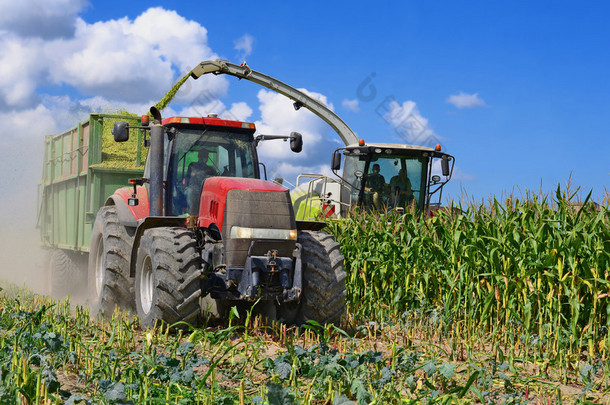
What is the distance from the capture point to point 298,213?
12.5 meters

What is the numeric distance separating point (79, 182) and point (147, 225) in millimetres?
4088

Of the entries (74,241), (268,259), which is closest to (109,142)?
(74,241)

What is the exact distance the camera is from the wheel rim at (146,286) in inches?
249

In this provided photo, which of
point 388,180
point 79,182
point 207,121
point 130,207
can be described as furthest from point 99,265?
point 388,180

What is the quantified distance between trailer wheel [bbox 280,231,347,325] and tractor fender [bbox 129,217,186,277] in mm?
1274

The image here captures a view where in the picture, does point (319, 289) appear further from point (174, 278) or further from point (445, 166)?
point (445, 166)

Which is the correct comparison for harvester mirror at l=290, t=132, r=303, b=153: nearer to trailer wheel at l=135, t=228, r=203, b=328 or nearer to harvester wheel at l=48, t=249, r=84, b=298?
trailer wheel at l=135, t=228, r=203, b=328

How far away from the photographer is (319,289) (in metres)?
6.11

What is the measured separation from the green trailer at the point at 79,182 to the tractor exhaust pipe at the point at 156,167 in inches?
117

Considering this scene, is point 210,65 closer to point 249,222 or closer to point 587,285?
point 249,222

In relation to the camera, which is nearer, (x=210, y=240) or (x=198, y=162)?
(x=210, y=240)

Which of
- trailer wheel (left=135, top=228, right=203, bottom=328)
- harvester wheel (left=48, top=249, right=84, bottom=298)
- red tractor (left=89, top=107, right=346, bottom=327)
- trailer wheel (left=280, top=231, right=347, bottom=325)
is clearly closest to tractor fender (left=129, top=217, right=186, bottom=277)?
red tractor (left=89, top=107, right=346, bottom=327)

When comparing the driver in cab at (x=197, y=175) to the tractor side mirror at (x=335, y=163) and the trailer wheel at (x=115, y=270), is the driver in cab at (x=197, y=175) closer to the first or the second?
the trailer wheel at (x=115, y=270)

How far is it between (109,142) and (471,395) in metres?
7.35
